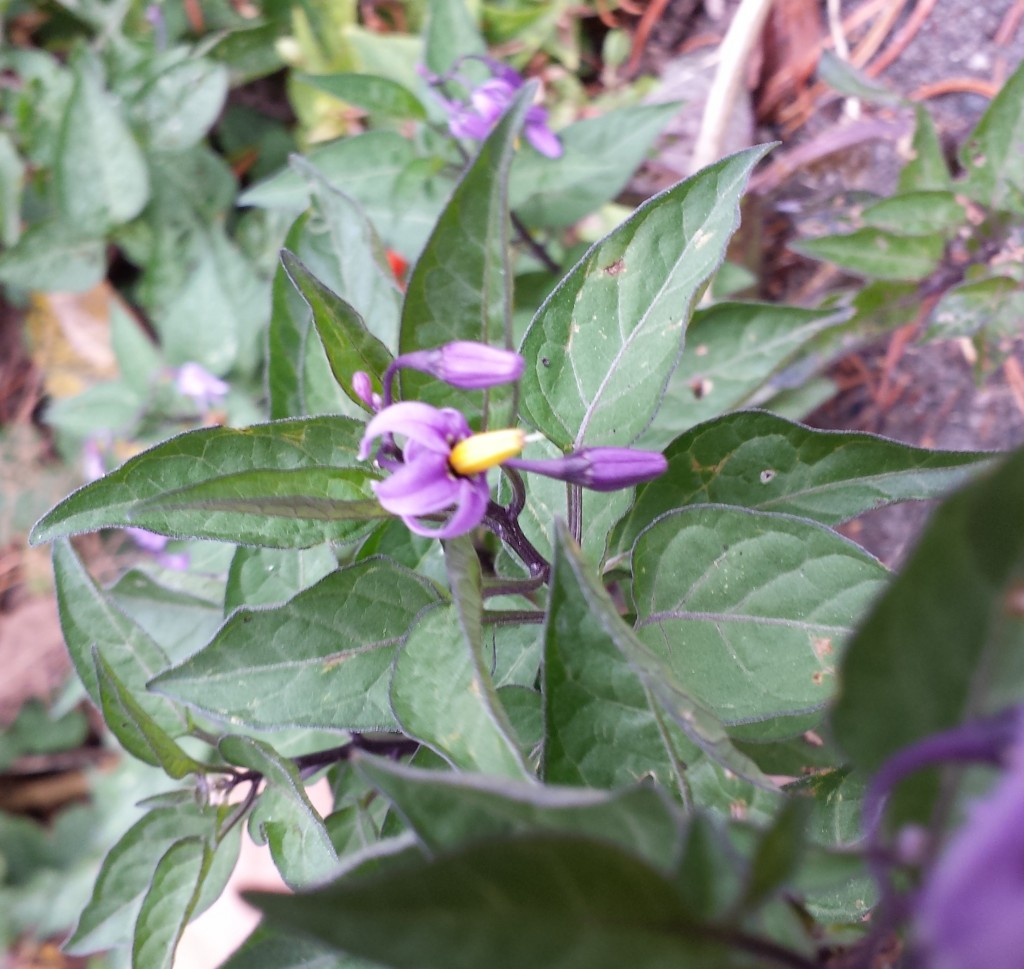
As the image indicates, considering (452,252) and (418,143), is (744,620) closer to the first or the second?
(452,252)

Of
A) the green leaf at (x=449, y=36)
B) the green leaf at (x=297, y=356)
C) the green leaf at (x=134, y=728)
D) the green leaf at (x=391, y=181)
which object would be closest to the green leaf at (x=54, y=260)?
the green leaf at (x=391, y=181)

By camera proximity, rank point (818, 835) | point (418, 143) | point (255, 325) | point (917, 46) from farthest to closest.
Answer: point (255, 325), point (917, 46), point (418, 143), point (818, 835)

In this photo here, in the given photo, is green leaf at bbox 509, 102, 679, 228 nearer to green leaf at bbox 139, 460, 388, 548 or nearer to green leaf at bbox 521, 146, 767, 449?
green leaf at bbox 521, 146, 767, 449

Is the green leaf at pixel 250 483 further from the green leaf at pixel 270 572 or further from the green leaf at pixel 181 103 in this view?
the green leaf at pixel 181 103

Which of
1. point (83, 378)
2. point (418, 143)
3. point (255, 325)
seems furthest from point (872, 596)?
point (83, 378)

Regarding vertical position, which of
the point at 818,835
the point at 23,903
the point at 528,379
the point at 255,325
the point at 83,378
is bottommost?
the point at 23,903

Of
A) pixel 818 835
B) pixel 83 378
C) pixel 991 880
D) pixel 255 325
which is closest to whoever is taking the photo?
pixel 991 880

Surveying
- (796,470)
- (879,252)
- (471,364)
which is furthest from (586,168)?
(471,364)
